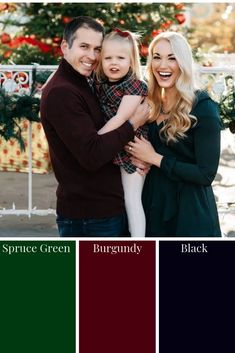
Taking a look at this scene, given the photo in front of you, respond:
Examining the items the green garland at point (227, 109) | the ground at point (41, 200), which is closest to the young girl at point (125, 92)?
the green garland at point (227, 109)

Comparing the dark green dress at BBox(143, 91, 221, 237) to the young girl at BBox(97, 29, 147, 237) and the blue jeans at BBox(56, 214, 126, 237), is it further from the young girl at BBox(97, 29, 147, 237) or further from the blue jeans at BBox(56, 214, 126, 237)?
the blue jeans at BBox(56, 214, 126, 237)

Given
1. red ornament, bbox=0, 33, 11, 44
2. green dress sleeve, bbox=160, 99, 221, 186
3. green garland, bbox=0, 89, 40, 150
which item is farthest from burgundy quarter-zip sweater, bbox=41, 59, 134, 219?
red ornament, bbox=0, 33, 11, 44

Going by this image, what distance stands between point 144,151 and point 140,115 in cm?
15

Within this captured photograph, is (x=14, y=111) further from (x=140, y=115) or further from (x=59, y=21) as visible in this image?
(x=59, y=21)

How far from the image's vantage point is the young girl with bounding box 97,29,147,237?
3.09 metres

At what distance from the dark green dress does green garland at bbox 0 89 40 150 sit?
2.26 m

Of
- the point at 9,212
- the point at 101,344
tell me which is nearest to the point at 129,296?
the point at 101,344

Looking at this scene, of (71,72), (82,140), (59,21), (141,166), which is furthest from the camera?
(59,21)

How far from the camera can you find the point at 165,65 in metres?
3.01

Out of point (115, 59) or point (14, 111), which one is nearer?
point (115, 59)

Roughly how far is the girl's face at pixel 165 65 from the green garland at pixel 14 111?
2.33 metres

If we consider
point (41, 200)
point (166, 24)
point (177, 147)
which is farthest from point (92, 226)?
point (166, 24)

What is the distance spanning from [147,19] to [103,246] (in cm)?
652

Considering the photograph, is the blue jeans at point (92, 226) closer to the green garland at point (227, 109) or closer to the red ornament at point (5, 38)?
the green garland at point (227, 109)
